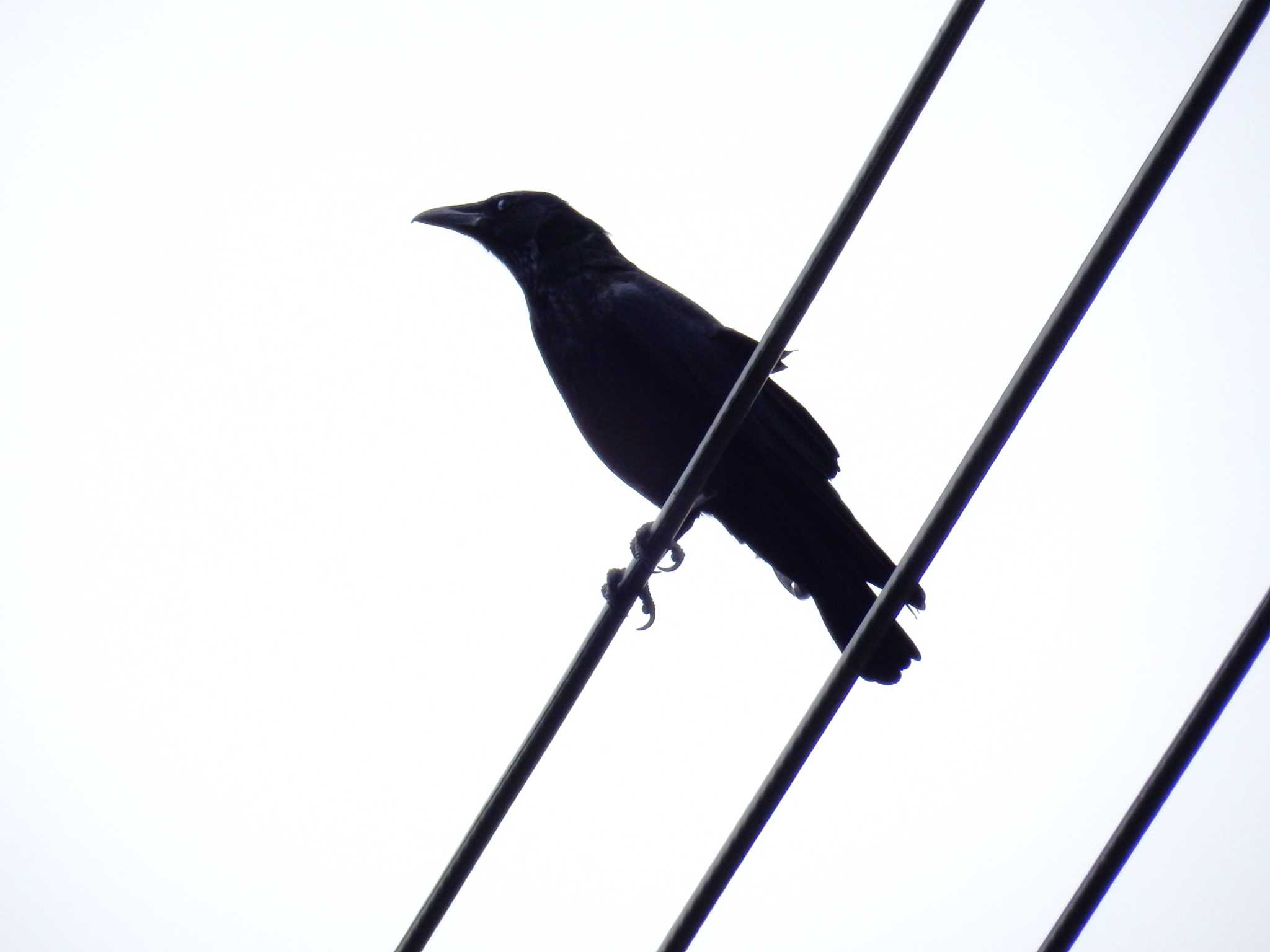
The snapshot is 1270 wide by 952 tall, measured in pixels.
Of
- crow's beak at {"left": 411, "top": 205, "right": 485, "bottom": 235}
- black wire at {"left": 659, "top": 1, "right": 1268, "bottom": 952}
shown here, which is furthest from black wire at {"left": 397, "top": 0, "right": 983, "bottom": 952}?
crow's beak at {"left": 411, "top": 205, "right": 485, "bottom": 235}

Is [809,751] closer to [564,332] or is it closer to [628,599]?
[628,599]

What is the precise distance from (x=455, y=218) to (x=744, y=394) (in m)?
3.89

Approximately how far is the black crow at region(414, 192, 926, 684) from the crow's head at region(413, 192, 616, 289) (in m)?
0.02

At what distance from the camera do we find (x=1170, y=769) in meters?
2.05

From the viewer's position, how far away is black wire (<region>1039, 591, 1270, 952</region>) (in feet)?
6.64

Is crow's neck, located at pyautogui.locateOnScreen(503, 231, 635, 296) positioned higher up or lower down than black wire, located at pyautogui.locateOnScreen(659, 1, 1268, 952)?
higher up

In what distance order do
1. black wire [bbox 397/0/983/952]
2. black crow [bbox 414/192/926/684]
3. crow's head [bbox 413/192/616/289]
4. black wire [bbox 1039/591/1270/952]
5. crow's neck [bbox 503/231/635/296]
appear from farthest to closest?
crow's head [bbox 413/192/616/289], crow's neck [bbox 503/231/635/296], black crow [bbox 414/192/926/684], black wire [bbox 397/0/983/952], black wire [bbox 1039/591/1270/952]

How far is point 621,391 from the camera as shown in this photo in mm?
4824

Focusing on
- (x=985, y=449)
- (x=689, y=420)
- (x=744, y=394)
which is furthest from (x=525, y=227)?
(x=985, y=449)

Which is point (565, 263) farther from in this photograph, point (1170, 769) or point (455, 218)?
point (1170, 769)

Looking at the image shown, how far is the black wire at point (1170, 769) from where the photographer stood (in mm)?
2023

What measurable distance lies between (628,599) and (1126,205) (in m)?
1.38

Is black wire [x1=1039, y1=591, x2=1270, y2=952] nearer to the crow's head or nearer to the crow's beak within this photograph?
the crow's head

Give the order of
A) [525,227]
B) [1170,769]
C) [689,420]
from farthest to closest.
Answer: [525,227] < [689,420] < [1170,769]
